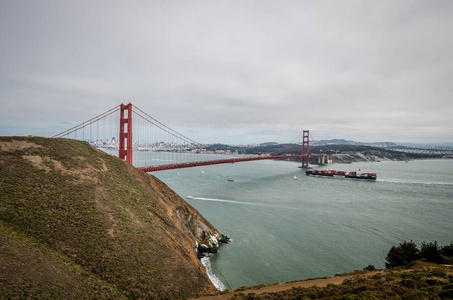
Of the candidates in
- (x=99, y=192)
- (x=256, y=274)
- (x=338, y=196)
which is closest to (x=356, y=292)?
(x=256, y=274)

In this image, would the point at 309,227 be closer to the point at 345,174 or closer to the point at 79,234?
the point at 79,234

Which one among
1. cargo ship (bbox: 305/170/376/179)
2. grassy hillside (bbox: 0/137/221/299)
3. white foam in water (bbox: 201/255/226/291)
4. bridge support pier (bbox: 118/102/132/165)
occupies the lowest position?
white foam in water (bbox: 201/255/226/291)

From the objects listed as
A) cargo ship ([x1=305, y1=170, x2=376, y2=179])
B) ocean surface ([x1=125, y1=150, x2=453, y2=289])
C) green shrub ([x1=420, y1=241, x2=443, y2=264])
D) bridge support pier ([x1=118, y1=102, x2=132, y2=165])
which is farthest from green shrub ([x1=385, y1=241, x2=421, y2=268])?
cargo ship ([x1=305, y1=170, x2=376, y2=179])

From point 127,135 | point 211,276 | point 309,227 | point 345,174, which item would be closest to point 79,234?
point 211,276

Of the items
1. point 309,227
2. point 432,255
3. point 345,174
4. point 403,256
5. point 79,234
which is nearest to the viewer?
point 79,234

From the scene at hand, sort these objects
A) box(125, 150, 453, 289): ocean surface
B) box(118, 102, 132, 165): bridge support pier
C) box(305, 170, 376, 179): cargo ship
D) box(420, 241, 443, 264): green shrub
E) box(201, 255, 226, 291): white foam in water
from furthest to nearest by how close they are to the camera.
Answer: box(305, 170, 376, 179): cargo ship < box(118, 102, 132, 165): bridge support pier < box(125, 150, 453, 289): ocean surface < box(201, 255, 226, 291): white foam in water < box(420, 241, 443, 264): green shrub

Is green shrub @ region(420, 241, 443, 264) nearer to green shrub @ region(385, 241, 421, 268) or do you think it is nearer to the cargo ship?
green shrub @ region(385, 241, 421, 268)
